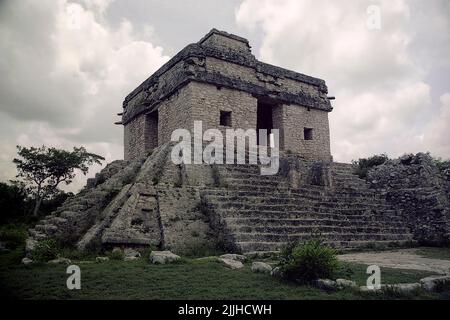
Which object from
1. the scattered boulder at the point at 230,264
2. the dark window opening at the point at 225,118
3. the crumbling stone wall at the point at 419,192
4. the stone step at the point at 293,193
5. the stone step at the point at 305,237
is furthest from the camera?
the dark window opening at the point at 225,118

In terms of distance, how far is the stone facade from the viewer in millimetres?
13070

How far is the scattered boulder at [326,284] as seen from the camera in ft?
14.8

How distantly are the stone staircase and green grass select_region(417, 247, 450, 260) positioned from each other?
2.93 ft

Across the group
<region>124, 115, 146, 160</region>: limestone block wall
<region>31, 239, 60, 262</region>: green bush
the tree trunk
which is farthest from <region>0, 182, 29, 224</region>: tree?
<region>31, 239, 60, 262</region>: green bush

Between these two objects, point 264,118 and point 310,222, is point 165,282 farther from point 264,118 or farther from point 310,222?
point 264,118

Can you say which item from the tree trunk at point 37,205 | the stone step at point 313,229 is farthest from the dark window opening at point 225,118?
the tree trunk at point 37,205

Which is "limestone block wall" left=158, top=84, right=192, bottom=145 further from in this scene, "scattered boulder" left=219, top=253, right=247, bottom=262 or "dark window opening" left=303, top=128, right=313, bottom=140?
"scattered boulder" left=219, top=253, right=247, bottom=262

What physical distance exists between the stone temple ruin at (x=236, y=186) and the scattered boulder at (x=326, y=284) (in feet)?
8.83

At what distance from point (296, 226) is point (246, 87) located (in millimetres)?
6969

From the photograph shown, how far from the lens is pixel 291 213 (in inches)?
354

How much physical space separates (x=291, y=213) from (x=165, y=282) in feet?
16.2

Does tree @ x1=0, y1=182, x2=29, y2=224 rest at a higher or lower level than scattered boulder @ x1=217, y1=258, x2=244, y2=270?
higher

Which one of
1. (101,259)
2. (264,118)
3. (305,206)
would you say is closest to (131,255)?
(101,259)

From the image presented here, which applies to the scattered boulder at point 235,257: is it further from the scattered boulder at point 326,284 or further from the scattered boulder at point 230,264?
the scattered boulder at point 326,284
